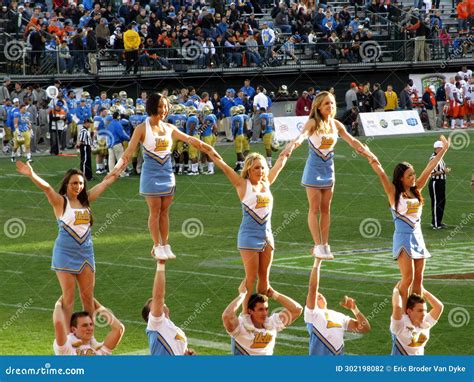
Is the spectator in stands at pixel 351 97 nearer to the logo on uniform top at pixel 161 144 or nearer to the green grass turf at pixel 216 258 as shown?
the green grass turf at pixel 216 258

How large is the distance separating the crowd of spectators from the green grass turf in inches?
317

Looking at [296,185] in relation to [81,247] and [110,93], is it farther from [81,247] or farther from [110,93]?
[81,247]

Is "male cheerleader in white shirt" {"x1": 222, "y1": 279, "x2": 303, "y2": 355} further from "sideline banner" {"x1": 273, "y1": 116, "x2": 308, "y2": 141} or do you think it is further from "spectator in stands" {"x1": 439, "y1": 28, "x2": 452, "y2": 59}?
"spectator in stands" {"x1": 439, "y1": 28, "x2": 452, "y2": 59}

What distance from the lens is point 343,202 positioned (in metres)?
34.1

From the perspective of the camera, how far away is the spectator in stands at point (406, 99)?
162 ft

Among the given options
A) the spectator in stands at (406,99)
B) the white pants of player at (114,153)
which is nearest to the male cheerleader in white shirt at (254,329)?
the white pants of player at (114,153)

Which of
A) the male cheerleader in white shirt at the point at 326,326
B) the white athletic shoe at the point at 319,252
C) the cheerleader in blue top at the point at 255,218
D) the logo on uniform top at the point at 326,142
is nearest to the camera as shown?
the male cheerleader in white shirt at the point at 326,326

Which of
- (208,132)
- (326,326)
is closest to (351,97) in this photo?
(208,132)

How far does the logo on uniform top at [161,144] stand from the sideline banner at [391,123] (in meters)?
31.6

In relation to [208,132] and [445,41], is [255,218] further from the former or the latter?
[445,41]

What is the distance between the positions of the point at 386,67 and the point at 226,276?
28570mm

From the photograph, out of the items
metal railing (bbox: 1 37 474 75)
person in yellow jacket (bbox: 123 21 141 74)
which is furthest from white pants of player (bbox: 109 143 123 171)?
metal railing (bbox: 1 37 474 75)

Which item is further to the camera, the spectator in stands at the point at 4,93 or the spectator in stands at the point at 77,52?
the spectator in stands at the point at 77,52

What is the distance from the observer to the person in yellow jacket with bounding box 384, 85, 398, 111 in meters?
48.1
